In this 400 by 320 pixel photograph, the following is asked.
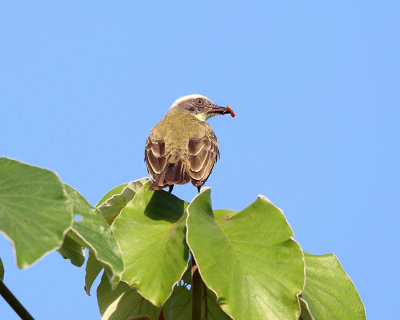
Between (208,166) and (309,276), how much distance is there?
6.40 feet

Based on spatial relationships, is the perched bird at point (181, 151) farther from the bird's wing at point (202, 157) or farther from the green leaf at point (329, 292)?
the green leaf at point (329, 292)

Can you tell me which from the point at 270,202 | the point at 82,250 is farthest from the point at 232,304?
the point at 82,250

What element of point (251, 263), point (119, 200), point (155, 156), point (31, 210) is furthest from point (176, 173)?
point (31, 210)

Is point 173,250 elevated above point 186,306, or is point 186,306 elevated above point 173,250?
point 173,250

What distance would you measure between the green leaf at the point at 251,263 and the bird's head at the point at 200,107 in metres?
4.17

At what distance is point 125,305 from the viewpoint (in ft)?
9.08

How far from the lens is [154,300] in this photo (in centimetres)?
225

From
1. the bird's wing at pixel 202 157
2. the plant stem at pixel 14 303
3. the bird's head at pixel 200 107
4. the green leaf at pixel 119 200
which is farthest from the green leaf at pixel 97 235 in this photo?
the bird's head at pixel 200 107

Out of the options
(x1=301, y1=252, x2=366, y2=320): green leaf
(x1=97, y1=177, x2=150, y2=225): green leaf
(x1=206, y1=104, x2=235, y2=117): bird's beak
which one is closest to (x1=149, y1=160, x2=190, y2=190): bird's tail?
(x1=97, y1=177, x2=150, y2=225): green leaf

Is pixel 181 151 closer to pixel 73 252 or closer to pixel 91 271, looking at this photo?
pixel 91 271

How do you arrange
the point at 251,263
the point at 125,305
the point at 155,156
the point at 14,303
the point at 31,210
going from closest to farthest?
the point at 31,210, the point at 14,303, the point at 251,263, the point at 125,305, the point at 155,156

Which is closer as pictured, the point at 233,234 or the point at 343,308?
the point at 233,234

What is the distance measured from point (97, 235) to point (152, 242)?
0.45 metres

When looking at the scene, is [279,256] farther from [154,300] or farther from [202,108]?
[202,108]
